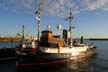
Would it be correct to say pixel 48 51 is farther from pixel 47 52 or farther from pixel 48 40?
pixel 48 40

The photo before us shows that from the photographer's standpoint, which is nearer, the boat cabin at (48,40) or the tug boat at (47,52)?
the tug boat at (47,52)

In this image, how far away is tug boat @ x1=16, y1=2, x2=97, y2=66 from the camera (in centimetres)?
4306

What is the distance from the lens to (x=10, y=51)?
54531 millimetres

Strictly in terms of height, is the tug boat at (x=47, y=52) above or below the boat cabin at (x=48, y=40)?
below

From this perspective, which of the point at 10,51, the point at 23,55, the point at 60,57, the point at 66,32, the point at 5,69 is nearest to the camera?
the point at 5,69

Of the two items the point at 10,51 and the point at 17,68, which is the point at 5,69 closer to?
the point at 17,68

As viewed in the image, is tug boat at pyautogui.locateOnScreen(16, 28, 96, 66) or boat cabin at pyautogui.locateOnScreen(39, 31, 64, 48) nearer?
tug boat at pyautogui.locateOnScreen(16, 28, 96, 66)

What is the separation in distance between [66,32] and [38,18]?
47.9 feet

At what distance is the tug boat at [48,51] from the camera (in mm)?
43062

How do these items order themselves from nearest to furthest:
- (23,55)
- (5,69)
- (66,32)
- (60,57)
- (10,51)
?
(5,69), (23,55), (60,57), (10,51), (66,32)

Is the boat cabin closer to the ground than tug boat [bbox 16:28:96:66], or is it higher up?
higher up

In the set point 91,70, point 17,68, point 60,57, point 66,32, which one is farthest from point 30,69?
point 66,32

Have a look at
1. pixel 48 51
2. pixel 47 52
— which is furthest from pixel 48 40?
pixel 47 52

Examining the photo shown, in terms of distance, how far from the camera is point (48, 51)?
4678 centimetres
